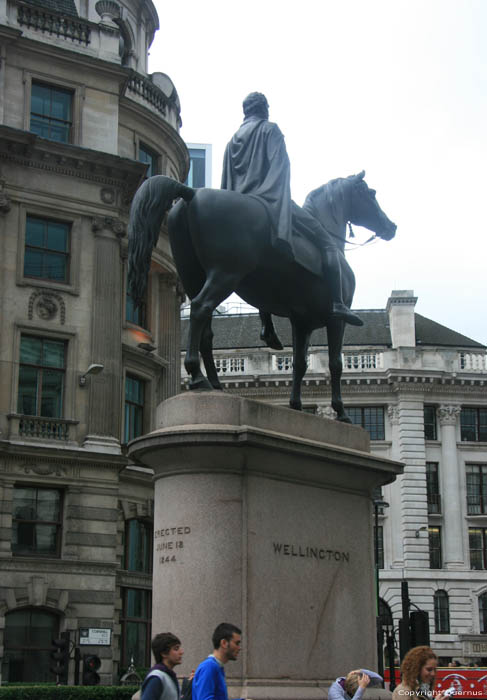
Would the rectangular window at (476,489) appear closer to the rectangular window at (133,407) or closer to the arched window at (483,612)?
the arched window at (483,612)

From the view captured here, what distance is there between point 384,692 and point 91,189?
29600mm

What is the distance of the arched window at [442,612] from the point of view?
205 feet

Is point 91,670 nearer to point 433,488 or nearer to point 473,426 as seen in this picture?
point 433,488

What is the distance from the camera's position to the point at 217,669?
7.42 meters

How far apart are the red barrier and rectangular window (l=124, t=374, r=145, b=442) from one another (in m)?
13.6

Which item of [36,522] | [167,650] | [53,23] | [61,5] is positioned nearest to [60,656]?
[36,522]

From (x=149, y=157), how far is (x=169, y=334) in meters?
7.09

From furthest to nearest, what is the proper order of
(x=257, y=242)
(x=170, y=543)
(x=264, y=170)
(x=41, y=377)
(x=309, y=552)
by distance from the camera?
(x=41, y=377) < (x=264, y=170) < (x=257, y=242) < (x=309, y=552) < (x=170, y=543)

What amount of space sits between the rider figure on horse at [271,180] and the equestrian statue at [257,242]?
1 cm

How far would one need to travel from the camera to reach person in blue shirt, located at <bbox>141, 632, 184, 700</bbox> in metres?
7.09

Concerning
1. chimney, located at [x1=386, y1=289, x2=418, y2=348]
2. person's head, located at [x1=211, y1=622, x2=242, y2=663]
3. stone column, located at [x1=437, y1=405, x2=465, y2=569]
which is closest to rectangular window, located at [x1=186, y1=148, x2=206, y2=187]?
chimney, located at [x1=386, y1=289, x2=418, y2=348]

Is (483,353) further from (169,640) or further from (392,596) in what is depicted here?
(169,640)

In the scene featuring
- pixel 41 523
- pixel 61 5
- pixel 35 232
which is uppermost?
pixel 61 5

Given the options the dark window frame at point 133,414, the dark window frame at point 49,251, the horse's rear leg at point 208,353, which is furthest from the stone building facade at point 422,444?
the horse's rear leg at point 208,353
